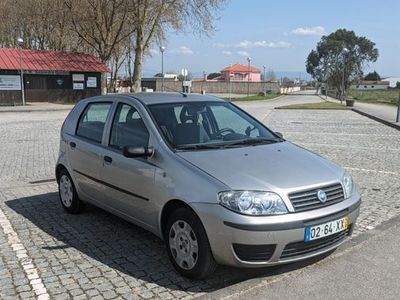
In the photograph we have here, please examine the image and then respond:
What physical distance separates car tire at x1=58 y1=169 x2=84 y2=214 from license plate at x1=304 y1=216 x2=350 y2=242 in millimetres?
3310

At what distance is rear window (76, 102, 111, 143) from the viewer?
5592 millimetres

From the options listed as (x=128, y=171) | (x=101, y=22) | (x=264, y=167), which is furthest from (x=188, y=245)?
(x=101, y=22)

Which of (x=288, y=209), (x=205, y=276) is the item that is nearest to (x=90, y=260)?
(x=205, y=276)

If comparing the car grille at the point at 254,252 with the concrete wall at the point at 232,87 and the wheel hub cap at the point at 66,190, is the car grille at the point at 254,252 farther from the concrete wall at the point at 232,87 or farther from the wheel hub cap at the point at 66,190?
the concrete wall at the point at 232,87

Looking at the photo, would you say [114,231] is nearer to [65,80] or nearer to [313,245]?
[313,245]

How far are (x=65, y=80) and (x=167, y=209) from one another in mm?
36443

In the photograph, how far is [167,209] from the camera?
4340mm

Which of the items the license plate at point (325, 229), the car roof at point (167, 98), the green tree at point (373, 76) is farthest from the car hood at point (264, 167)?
the green tree at point (373, 76)

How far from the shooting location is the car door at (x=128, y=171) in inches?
180

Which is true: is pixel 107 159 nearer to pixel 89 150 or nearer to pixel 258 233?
pixel 89 150

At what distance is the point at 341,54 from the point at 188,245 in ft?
323

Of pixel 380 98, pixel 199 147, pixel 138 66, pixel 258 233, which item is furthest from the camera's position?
pixel 380 98

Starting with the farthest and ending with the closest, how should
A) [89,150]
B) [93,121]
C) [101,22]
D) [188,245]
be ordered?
[101,22], [93,121], [89,150], [188,245]

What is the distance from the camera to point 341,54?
9619 cm
